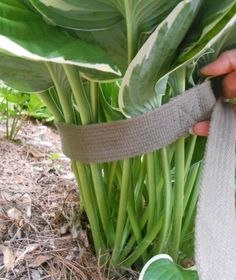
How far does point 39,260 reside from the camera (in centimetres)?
59

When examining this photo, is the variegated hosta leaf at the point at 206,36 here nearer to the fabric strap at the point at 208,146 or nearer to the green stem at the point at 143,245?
the fabric strap at the point at 208,146

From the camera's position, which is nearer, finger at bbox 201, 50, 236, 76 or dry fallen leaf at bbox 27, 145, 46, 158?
finger at bbox 201, 50, 236, 76

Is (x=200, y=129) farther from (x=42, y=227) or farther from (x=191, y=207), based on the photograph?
(x=42, y=227)

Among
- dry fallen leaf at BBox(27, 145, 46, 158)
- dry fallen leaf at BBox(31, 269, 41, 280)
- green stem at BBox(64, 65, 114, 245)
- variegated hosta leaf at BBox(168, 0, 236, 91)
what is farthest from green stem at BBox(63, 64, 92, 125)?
dry fallen leaf at BBox(27, 145, 46, 158)

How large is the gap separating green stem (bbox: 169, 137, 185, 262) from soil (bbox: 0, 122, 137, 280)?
Result: 0.07m

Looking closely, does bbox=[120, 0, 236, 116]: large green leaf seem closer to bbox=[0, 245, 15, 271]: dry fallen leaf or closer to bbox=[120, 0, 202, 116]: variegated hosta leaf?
bbox=[120, 0, 202, 116]: variegated hosta leaf

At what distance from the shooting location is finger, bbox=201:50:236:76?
1.71 feet

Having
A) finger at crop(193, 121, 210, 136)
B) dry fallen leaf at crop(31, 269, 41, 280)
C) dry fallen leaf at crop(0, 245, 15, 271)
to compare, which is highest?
finger at crop(193, 121, 210, 136)

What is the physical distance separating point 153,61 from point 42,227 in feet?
1.11

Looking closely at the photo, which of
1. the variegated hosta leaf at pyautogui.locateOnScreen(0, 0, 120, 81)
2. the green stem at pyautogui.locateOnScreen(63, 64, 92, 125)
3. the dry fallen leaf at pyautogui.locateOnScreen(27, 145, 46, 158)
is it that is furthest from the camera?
the dry fallen leaf at pyautogui.locateOnScreen(27, 145, 46, 158)

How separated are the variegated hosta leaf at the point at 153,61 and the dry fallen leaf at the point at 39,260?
0.24m

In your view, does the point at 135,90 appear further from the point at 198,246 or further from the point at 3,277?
the point at 3,277

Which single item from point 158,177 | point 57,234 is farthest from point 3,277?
point 158,177

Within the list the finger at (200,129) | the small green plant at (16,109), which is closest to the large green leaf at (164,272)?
the finger at (200,129)
